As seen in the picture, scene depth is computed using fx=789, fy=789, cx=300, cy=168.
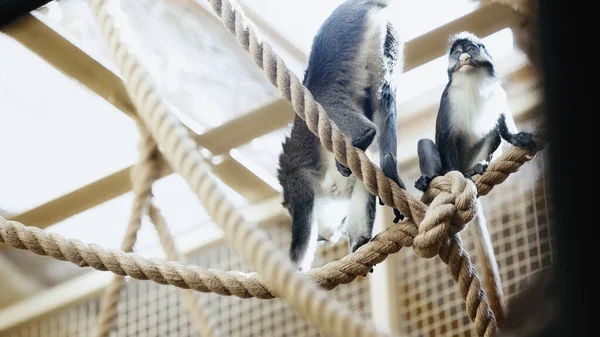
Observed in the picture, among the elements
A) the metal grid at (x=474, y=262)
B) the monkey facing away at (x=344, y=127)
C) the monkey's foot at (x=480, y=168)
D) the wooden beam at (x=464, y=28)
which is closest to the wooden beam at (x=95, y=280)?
the metal grid at (x=474, y=262)

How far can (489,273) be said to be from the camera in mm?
1561

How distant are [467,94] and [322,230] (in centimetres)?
46

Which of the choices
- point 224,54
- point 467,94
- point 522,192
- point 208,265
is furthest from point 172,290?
point 467,94

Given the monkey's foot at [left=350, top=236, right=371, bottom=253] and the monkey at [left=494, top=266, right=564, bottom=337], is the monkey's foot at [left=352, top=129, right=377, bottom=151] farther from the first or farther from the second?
the monkey at [left=494, top=266, right=564, bottom=337]

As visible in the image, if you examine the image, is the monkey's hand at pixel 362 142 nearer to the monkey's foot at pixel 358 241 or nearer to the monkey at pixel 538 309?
the monkey's foot at pixel 358 241

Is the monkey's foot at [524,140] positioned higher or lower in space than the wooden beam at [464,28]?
higher

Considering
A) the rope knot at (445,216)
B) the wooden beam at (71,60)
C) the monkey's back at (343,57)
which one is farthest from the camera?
the wooden beam at (71,60)

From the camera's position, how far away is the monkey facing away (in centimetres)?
168

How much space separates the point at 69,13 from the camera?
2.49 meters

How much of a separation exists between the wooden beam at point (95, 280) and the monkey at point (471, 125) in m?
1.01

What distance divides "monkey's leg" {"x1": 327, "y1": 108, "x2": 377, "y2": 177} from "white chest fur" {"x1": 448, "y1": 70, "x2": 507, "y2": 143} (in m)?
0.23

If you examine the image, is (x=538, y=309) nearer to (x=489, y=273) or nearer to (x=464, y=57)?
(x=489, y=273)

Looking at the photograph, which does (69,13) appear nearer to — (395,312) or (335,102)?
(335,102)

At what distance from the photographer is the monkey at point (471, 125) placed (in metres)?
1.66
